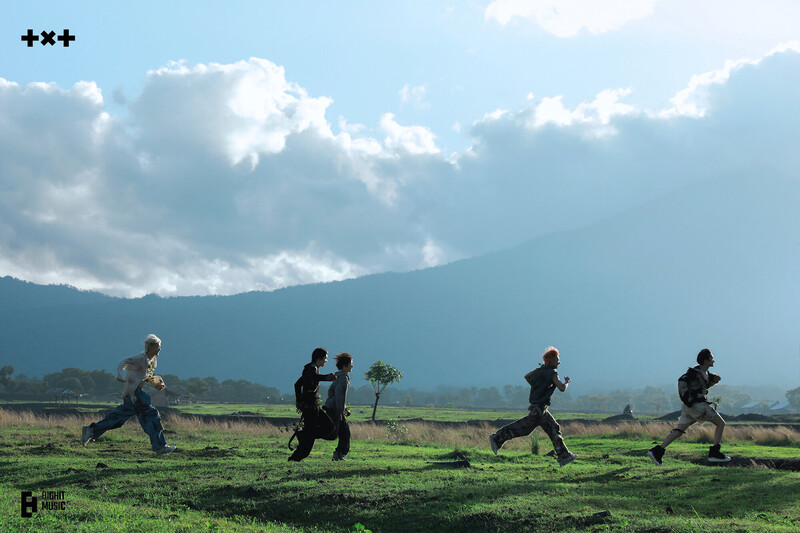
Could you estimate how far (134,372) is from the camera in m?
13.5

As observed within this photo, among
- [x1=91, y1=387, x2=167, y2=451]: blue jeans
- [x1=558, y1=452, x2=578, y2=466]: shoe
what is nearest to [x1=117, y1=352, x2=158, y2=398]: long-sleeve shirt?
[x1=91, y1=387, x2=167, y2=451]: blue jeans

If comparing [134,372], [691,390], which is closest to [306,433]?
[134,372]

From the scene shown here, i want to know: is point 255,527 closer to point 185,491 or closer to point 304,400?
point 185,491

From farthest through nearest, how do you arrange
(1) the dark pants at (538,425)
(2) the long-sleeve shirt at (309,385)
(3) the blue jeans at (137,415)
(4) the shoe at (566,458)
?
1. (1) the dark pants at (538,425)
2. (4) the shoe at (566,458)
3. (3) the blue jeans at (137,415)
4. (2) the long-sleeve shirt at (309,385)

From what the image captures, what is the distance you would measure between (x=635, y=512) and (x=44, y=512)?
8.26 m

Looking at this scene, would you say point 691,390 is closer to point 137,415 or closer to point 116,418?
point 137,415

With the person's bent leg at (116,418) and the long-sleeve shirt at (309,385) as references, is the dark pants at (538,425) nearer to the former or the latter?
the long-sleeve shirt at (309,385)

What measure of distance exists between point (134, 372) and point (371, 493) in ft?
19.0

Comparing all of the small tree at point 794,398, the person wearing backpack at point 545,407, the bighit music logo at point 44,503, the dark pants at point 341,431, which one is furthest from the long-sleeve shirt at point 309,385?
the small tree at point 794,398

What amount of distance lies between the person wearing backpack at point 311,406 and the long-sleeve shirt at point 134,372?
10.2ft

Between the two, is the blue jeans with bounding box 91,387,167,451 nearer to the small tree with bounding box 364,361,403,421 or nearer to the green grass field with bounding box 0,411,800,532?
A: the green grass field with bounding box 0,411,800,532

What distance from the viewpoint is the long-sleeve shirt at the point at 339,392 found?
14.1 metres

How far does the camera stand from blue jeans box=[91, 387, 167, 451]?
44.3 ft

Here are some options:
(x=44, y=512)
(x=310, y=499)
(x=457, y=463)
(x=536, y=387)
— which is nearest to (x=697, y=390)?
(x=536, y=387)
